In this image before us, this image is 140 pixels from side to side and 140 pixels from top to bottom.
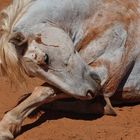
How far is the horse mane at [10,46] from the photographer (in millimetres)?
4711

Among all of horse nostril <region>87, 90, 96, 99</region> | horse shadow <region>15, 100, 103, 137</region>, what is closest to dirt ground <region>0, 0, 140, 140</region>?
horse shadow <region>15, 100, 103, 137</region>

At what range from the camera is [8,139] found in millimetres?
4453

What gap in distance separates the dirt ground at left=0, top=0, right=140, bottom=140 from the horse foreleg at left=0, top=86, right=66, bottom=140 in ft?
0.29

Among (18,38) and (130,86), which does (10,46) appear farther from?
(130,86)

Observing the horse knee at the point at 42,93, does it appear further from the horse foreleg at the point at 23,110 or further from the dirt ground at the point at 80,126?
the dirt ground at the point at 80,126

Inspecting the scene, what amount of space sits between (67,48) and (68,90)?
323 millimetres

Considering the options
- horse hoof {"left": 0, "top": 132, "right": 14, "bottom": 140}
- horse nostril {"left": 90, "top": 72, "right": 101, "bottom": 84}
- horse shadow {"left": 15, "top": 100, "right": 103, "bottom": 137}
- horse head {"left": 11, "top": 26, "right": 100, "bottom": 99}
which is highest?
horse head {"left": 11, "top": 26, "right": 100, "bottom": 99}

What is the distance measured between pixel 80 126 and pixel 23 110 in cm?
47

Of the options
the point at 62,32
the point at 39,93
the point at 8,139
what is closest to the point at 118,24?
the point at 62,32

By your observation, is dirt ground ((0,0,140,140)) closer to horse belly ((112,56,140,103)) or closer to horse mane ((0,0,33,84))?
horse belly ((112,56,140,103))

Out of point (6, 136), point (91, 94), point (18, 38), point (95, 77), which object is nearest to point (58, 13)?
point (18, 38)

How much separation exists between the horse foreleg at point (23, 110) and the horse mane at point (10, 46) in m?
0.22

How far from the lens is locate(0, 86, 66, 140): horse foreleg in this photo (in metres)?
4.57

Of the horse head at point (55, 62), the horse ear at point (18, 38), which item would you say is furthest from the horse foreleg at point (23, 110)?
the horse ear at point (18, 38)
